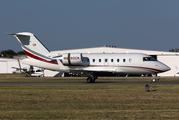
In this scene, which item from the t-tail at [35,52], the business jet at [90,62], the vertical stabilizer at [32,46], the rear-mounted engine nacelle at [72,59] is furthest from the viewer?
the vertical stabilizer at [32,46]

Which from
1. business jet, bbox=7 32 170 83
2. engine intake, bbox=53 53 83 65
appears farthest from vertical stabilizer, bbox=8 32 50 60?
engine intake, bbox=53 53 83 65

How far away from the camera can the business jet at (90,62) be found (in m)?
27.6

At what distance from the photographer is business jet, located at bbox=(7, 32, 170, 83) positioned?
27.6 metres

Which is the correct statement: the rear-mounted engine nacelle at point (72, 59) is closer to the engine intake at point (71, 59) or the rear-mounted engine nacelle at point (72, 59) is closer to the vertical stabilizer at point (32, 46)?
the engine intake at point (71, 59)

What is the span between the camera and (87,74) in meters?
27.5

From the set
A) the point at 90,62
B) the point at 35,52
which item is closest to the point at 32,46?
the point at 35,52

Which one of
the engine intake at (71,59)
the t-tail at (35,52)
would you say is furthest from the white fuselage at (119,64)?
the t-tail at (35,52)

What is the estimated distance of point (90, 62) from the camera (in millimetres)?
28609

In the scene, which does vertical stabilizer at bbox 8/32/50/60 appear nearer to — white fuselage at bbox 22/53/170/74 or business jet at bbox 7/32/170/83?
business jet at bbox 7/32/170/83

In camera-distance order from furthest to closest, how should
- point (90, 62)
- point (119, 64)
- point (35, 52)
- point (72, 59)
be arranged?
point (35, 52), point (90, 62), point (72, 59), point (119, 64)

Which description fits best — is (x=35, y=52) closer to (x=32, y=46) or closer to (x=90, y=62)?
(x=32, y=46)

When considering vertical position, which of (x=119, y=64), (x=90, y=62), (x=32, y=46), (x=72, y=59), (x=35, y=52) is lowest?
(x=119, y=64)

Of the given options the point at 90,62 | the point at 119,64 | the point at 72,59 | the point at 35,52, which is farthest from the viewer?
the point at 35,52

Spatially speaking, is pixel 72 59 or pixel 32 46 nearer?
pixel 72 59
